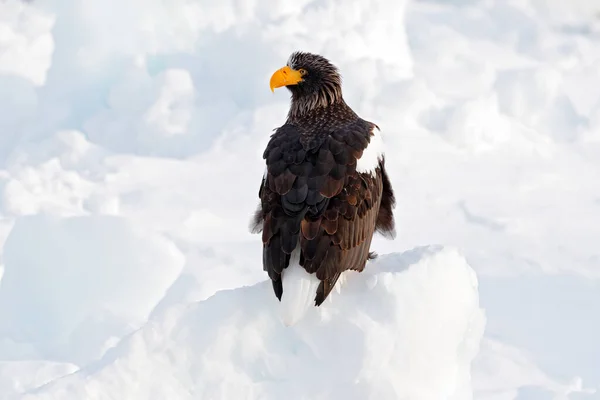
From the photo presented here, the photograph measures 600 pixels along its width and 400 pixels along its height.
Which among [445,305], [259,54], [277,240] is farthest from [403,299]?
[259,54]

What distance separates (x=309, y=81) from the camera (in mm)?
4430

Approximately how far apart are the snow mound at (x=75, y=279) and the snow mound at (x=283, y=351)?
10.6 feet

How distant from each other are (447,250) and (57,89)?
8888 mm

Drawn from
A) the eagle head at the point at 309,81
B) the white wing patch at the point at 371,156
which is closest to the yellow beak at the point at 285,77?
the eagle head at the point at 309,81

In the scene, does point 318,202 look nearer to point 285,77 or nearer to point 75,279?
point 285,77

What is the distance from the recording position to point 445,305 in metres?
3.71

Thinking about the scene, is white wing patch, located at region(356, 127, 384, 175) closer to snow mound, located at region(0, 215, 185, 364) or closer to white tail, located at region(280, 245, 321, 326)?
white tail, located at region(280, 245, 321, 326)

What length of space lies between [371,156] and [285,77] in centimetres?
76

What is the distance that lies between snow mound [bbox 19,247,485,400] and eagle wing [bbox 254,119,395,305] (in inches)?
6.6

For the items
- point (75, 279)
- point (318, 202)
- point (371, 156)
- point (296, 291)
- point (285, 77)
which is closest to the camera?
point (296, 291)

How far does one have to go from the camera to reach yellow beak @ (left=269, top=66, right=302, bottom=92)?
4.31 metres

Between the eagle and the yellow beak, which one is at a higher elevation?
the yellow beak

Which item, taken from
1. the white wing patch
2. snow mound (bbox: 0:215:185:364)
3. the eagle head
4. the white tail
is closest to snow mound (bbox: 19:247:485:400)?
the white tail

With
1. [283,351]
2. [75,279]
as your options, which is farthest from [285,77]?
[75,279]
